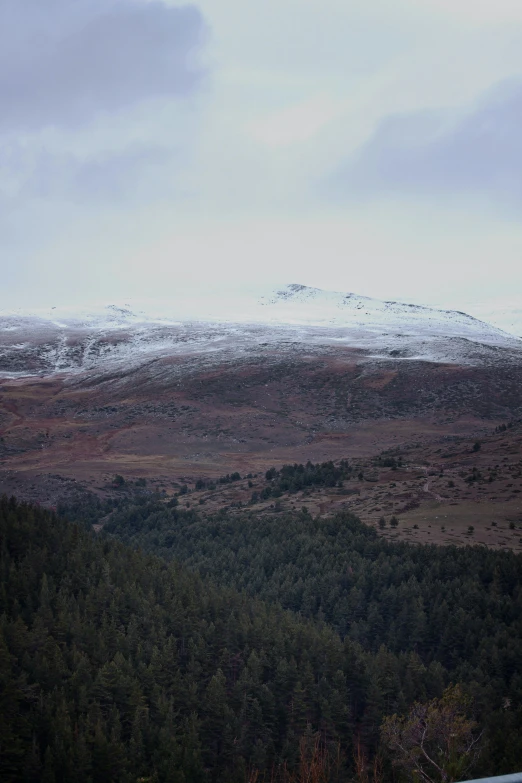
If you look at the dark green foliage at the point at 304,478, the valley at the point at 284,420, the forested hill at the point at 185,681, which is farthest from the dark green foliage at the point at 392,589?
the dark green foliage at the point at 304,478

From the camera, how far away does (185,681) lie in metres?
32.6

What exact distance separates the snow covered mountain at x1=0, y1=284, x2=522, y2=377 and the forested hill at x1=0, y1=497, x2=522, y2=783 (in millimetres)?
93304

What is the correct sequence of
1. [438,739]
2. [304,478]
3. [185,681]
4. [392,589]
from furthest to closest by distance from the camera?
[304,478] → [392,589] → [185,681] → [438,739]

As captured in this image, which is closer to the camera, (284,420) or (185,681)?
(185,681)

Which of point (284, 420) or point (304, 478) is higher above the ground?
point (284, 420)

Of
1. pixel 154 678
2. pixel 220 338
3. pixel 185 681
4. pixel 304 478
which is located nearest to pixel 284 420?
pixel 304 478

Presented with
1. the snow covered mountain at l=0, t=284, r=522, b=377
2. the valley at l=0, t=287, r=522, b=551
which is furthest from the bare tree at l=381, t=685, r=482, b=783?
the snow covered mountain at l=0, t=284, r=522, b=377

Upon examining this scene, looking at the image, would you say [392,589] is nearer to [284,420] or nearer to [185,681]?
[185,681]

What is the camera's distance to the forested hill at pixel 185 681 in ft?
83.1

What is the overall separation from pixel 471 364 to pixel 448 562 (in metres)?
83.4

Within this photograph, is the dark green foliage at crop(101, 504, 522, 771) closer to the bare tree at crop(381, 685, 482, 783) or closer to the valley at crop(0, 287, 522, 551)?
the bare tree at crop(381, 685, 482, 783)

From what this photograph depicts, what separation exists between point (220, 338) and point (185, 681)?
12625 centimetres

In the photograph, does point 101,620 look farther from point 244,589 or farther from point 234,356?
point 234,356

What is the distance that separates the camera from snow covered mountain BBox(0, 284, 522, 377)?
453ft
